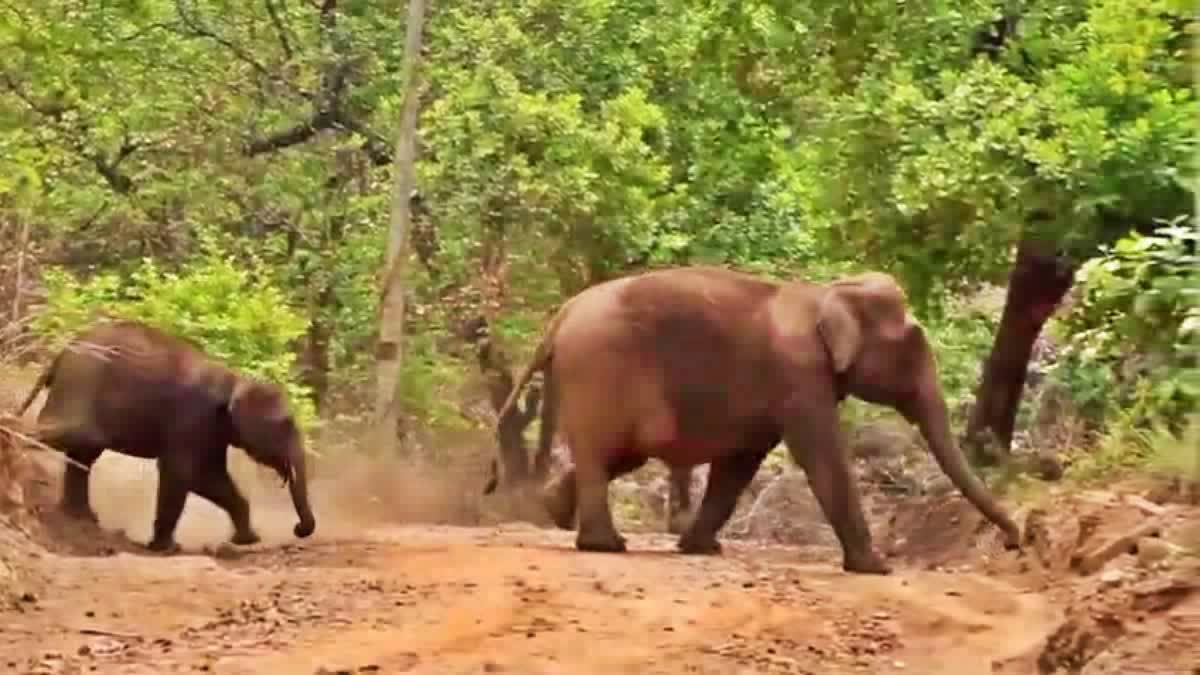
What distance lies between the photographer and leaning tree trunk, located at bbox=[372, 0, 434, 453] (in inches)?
731

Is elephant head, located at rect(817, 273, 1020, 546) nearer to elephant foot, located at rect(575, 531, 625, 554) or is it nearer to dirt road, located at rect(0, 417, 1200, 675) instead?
dirt road, located at rect(0, 417, 1200, 675)

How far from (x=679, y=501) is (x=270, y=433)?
5.60 metres

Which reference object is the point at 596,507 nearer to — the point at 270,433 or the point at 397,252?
the point at 270,433

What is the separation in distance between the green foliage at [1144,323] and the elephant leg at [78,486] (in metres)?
6.29

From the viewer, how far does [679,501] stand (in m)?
17.9

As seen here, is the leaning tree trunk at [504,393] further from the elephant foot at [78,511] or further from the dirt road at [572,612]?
the dirt road at [572,612]

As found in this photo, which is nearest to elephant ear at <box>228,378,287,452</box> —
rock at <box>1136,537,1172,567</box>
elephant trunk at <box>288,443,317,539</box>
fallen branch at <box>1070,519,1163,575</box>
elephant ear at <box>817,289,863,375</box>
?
elephant trunk at <box>288,443,317,539</box>

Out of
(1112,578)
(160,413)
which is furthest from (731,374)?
(1112,578)

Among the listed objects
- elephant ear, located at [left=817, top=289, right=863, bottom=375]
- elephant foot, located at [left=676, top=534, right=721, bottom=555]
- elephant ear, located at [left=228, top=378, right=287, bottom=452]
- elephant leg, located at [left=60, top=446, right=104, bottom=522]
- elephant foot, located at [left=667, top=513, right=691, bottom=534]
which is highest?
elephant ear, located at [left=817, top=289, right=863, bottom=375]

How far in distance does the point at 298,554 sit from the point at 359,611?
3.10m

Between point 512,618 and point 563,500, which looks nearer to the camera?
point 512,618

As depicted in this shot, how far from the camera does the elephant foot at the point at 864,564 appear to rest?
36.2ft

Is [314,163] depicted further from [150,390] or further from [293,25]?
[150,390]

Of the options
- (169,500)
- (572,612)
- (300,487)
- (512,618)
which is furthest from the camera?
(300,487)
